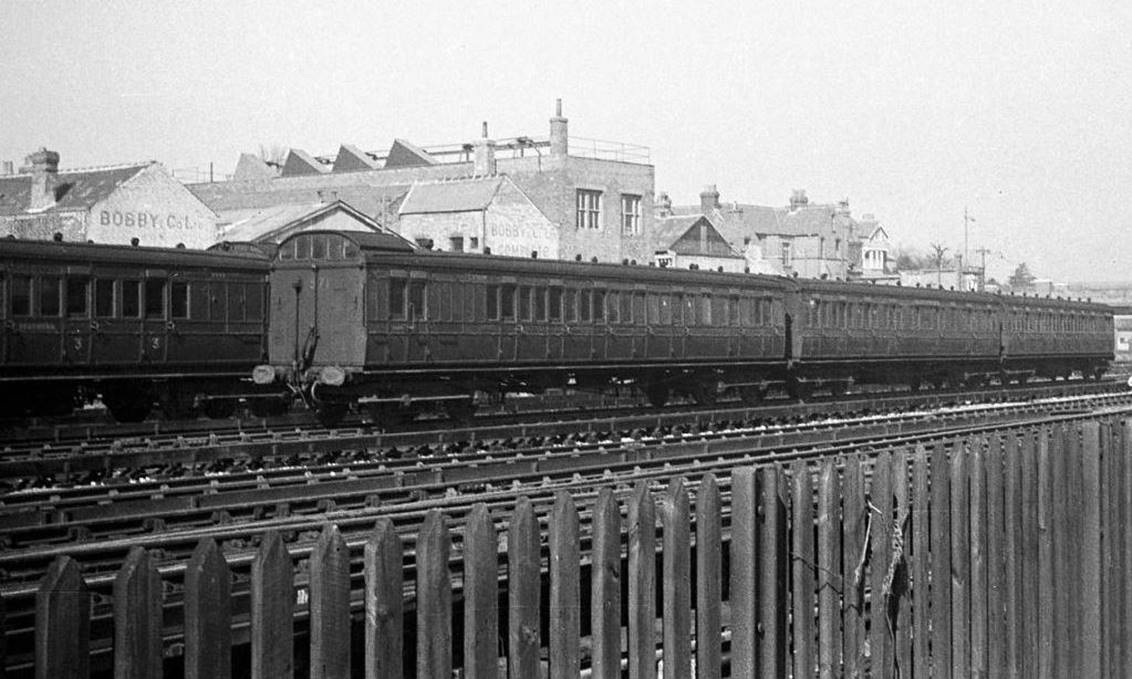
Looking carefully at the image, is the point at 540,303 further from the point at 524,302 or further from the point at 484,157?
the point at 484,157

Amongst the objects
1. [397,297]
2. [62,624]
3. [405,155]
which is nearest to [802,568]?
[62,624]

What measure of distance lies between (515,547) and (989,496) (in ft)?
8.61

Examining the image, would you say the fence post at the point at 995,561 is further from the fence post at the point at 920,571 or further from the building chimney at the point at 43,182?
the building chimney at the point at 43,182

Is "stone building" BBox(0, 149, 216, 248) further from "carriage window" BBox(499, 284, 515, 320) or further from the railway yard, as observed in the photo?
the railway yard

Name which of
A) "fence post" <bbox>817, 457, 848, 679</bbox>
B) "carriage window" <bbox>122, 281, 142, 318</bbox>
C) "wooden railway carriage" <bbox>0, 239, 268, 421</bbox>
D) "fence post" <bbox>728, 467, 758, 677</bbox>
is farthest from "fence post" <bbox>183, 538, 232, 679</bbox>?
"carriage window" <bbox>122, 281, 142, 318</bbox>

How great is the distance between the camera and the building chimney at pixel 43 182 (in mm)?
41938

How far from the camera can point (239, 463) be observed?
1695 cm

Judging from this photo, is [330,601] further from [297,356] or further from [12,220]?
[12,220]

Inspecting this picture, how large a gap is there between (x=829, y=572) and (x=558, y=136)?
49680 mm

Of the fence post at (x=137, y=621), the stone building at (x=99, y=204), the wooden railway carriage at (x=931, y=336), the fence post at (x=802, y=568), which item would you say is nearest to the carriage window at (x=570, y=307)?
the wooden railway carriage at (x=931, y=336)

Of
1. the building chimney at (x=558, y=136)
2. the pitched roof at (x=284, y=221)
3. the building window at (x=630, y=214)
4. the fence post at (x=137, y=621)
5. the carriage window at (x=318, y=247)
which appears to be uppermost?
the building chimney at (x=558, y=136)

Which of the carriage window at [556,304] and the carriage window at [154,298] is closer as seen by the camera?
the carriage window at [154,298]

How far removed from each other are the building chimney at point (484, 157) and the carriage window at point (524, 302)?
3032cm

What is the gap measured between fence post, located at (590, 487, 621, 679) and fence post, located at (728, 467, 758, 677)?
1.98ft
